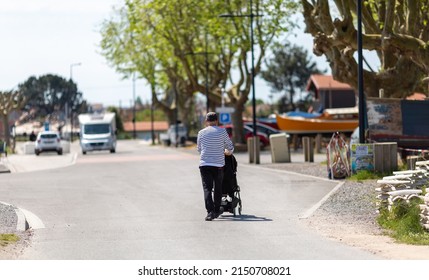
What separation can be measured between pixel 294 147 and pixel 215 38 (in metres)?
10.2

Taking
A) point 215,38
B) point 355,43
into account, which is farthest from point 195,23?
point 355,43

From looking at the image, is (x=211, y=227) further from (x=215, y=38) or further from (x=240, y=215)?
(x=215, y=38)

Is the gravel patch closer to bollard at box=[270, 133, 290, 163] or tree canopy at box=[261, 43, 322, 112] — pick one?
bollard at box=[270, 133, 290, 163]

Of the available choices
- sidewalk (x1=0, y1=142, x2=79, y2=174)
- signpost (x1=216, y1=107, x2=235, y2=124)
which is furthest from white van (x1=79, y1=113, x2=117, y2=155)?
signpost (x1=216, y1=107, x2=235, y2=124)

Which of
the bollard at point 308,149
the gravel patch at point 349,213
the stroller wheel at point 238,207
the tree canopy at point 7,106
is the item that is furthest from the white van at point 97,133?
the stroller wheel at point 238,207

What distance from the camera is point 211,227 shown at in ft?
50.9

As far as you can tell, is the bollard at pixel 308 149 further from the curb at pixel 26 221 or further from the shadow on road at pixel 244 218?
the shadow on road at pixel 244 218

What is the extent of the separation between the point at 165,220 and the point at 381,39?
14.7m

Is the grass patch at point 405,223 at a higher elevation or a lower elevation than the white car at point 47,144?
higher

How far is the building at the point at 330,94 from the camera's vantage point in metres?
102

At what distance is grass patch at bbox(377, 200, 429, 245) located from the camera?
1401 cm

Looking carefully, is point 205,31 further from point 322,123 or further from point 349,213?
point 349,213

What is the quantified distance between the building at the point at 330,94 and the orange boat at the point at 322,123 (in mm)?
34132
